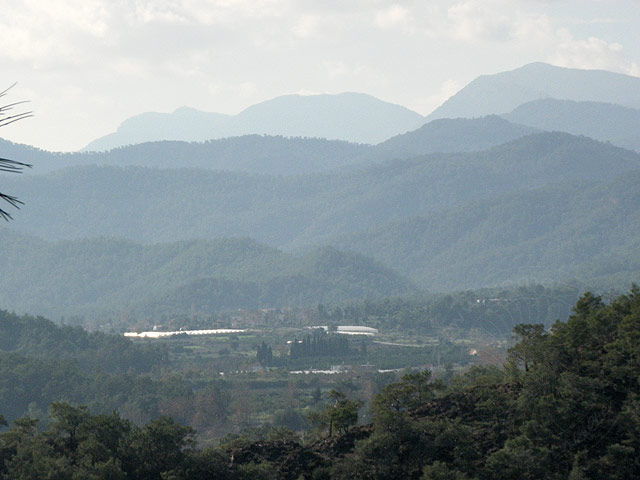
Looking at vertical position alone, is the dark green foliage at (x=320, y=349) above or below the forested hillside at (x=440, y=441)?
below

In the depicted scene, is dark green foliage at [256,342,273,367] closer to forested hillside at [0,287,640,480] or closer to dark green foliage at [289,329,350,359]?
dark green foliage at [289,329,350,359]

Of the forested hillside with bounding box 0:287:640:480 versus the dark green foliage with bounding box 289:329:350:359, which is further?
the dark green foliage with bounding box 289:329:350:359

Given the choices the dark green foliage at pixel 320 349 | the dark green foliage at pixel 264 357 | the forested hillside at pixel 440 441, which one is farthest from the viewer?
the dark green foliage at pixel 320 349

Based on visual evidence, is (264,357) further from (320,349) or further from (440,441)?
(440,441)

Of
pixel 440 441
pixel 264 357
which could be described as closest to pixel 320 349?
pixel 264 357

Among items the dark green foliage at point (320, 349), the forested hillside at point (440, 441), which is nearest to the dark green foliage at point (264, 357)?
the dark green foliage at point (320, 349)

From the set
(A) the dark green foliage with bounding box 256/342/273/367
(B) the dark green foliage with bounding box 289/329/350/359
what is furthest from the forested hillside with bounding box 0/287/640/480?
(B) the dark green foliage with bounding box 289/329/350/359

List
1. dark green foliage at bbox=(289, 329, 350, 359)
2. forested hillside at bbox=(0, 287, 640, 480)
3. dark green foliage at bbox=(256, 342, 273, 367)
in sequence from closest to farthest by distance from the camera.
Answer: forested hillside at bbox=(0, 287, 640, 480) < dark green foliage at bbox=(256, 342, 273, 367) < dark green foliage at bbox=(289, 329, 350, 359)

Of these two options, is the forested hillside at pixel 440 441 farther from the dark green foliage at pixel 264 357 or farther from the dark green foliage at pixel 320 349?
the dark green foliage at pixel 320 349

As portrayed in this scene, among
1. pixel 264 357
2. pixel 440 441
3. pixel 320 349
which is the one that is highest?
pixel 440 441

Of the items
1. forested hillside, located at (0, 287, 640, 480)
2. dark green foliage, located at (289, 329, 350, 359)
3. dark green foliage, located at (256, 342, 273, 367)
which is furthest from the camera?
dark green foliage, located at (289, 329, 350, 359)

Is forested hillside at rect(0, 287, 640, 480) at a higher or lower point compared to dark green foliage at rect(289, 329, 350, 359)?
higher

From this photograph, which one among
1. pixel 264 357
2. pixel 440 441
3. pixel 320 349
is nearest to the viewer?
pixel 440 441
